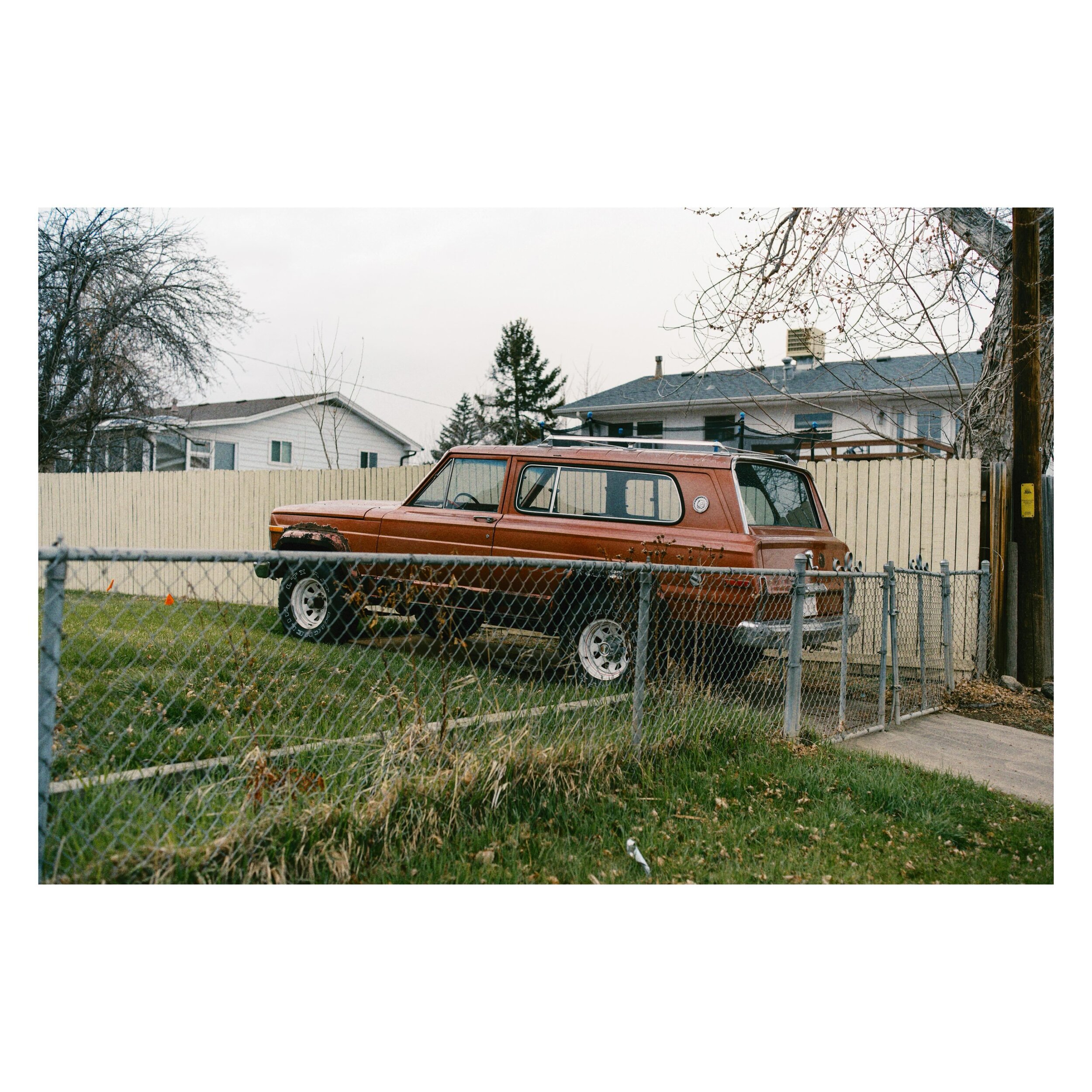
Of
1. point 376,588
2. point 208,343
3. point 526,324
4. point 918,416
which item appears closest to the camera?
point 376,588

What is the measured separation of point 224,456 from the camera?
19969mm

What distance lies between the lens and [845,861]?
357cm

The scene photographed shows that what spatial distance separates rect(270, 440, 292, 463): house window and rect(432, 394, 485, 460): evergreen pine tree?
11.4m

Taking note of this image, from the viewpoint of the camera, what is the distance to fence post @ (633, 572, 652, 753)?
4.20m

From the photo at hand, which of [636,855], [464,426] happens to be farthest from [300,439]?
[636,855]

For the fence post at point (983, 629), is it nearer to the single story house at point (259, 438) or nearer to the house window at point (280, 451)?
the single story house at point (259, 438)

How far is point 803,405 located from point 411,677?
611 inches

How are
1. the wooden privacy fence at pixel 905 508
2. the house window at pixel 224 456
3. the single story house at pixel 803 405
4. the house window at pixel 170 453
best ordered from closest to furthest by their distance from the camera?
the wooden privacy fence at pixel 905 508 → the single story house at pixel 803 405 → the house window at pixel 170 453 → the house window at pixel 224 456

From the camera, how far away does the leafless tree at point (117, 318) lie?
39.8ft


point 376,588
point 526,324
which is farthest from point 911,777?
point 526,324

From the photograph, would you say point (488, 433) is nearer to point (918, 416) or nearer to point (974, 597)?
point (918, 416)

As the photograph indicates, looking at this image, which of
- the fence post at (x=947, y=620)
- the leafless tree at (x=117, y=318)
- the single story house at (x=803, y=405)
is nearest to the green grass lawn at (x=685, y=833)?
the fence post at (x=947, y=620)

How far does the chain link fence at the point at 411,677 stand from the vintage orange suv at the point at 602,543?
0.04 metres

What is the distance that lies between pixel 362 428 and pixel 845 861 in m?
20.9
